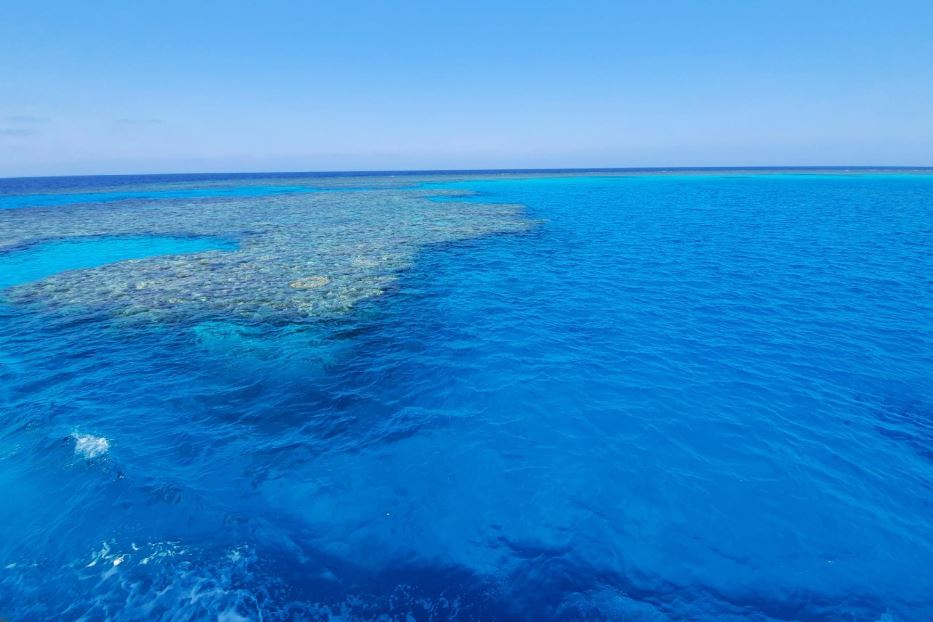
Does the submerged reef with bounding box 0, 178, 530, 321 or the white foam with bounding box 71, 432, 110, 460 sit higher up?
the submerged reef with bounding box 0, 178, 530, 321

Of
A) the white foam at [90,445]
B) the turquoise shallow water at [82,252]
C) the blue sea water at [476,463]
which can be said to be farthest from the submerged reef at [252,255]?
the white foam at [90,445]

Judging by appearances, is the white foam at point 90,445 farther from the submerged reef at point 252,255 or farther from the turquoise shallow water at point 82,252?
the turquoise shallow water at point 82,252

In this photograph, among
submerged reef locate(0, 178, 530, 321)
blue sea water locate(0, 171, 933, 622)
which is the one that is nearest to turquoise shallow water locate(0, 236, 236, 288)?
submerged reef locate(0, 178, 530, 321)

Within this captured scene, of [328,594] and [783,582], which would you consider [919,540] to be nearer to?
[783,582]

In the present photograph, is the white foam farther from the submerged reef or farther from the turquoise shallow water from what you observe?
the turquoise shallow water

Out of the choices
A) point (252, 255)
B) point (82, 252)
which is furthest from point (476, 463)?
point (82, 252)

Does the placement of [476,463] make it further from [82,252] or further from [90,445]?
[82,252]

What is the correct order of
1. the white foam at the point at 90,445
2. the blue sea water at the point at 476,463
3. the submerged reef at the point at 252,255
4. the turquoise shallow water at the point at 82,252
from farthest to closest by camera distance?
the turquoise shallow water at the point at 82,252 → the submerged reef at the point at 252,255 → the white foam at the point at 90,445 → the blue sea water at the point at 476,463
